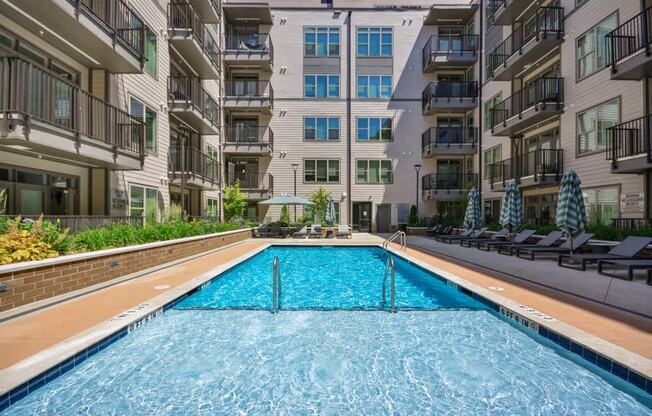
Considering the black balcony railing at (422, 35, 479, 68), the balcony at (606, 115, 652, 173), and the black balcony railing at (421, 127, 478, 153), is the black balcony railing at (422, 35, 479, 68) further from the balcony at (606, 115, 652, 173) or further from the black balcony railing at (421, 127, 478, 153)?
the balcony at (606, 115, 652, 173)

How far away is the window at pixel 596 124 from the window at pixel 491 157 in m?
7.00

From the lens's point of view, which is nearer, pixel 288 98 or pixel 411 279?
pixel 411 279

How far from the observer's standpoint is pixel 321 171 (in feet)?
91.4

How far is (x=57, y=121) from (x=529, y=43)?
19.5 meters

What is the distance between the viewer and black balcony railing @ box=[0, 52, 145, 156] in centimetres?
682

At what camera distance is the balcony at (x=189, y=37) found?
51.8ft

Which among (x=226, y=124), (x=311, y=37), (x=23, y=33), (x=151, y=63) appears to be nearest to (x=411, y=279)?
(x=23, y=33)

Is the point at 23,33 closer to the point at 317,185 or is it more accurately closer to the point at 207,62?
the point at 207,62

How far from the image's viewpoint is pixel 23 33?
8727 mm

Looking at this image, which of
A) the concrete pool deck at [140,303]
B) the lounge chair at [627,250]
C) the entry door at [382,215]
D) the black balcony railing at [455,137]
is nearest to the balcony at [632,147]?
the lounge chair at [627,250]

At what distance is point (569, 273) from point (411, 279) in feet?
12.6

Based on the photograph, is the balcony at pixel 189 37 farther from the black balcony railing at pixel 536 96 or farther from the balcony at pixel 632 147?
the balcony at pixel 632 147

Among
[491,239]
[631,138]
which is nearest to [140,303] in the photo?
[491,239]

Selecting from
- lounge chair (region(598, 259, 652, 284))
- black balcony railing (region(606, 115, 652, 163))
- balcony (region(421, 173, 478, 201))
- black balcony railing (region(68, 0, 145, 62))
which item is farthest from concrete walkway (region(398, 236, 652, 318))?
balcony (region(421, 173, 478, 201))
